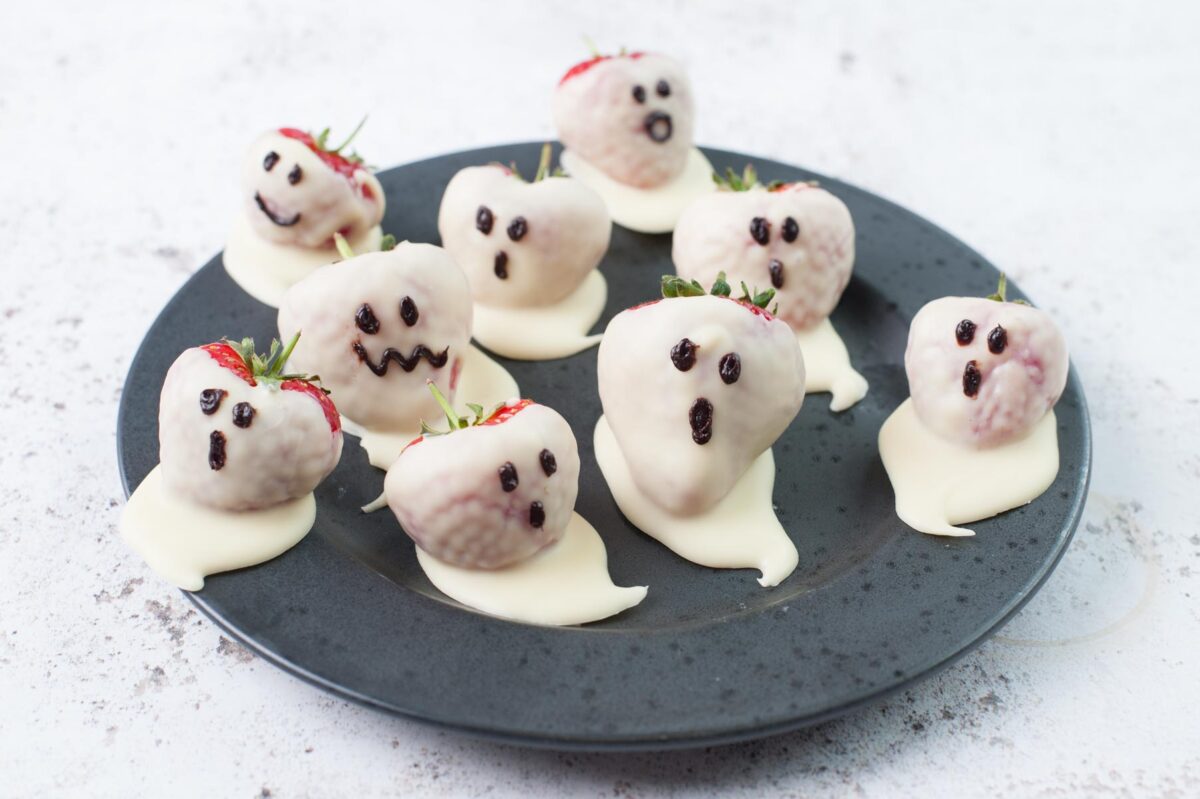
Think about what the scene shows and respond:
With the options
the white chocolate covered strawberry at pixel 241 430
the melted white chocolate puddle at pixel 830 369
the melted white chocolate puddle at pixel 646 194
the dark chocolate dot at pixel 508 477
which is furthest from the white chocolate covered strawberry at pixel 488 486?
the melted white chocolate puddle at pixel 646 194

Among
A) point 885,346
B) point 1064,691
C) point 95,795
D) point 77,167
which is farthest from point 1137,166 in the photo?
point 95,795

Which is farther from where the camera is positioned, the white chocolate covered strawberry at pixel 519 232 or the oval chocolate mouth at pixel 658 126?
the oval chocolate mouth at pixel 658 126

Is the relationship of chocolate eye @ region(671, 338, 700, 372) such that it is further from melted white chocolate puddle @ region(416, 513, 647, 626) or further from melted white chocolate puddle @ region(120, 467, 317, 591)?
melted white chocolate puddle @ region(120, 467, 317, 591)

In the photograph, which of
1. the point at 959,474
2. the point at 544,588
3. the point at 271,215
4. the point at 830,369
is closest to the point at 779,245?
the point at 830,369

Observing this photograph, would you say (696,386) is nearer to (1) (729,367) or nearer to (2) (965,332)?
(1) (729,367)

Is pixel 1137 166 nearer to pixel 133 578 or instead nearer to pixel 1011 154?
pixel 1011 154

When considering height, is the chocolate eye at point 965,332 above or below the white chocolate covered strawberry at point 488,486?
above

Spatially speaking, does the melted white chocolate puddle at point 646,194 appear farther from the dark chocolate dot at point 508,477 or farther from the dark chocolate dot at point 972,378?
the dark chocolate dot at point 508,477
